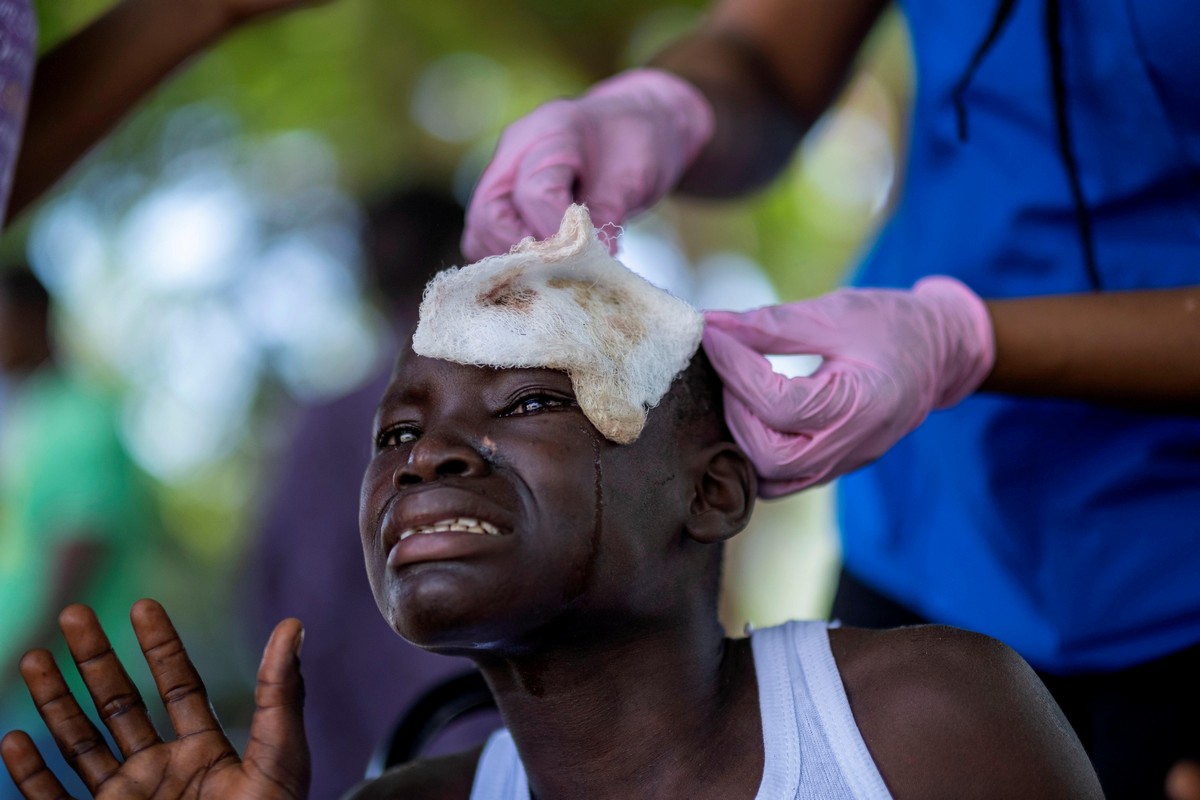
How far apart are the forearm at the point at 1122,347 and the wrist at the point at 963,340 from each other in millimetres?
52

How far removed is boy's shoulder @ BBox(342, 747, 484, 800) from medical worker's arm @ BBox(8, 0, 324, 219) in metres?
0.98

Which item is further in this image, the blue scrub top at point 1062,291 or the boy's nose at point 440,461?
the blue scrub top at point 1062,291

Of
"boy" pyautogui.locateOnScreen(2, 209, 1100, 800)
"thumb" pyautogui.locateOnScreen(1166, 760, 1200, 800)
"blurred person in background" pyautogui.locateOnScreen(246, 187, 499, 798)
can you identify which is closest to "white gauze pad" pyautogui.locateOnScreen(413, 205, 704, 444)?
"boy" pyautogui.locateOnScreen(2, 209, 1100, 800)

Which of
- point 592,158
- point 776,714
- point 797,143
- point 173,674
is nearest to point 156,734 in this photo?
point 173,674

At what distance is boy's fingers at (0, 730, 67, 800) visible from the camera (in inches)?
46.8

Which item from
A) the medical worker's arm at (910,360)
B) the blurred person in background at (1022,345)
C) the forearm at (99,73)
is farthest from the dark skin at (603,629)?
the forearm at (99,73)

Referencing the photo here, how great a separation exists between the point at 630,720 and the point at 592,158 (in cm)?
78

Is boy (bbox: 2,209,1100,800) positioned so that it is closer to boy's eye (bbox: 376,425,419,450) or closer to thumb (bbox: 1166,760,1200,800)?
boy's eye (bbox: 376,425,419,450)

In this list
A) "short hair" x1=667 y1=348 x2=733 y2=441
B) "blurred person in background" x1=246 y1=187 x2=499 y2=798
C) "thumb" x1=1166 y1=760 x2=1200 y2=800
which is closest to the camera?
"thumb" x1=1166 y1=760 x2=1200 y2=800

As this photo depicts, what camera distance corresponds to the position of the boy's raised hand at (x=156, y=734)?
44.3 inches

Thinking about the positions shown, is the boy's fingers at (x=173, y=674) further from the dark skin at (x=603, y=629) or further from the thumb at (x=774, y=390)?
the thumb at (x=774, y=390)

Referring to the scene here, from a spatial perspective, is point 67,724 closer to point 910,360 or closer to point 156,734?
point 156,734

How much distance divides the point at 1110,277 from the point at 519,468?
86cm

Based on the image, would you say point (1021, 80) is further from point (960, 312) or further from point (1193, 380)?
point (1193, 380)
